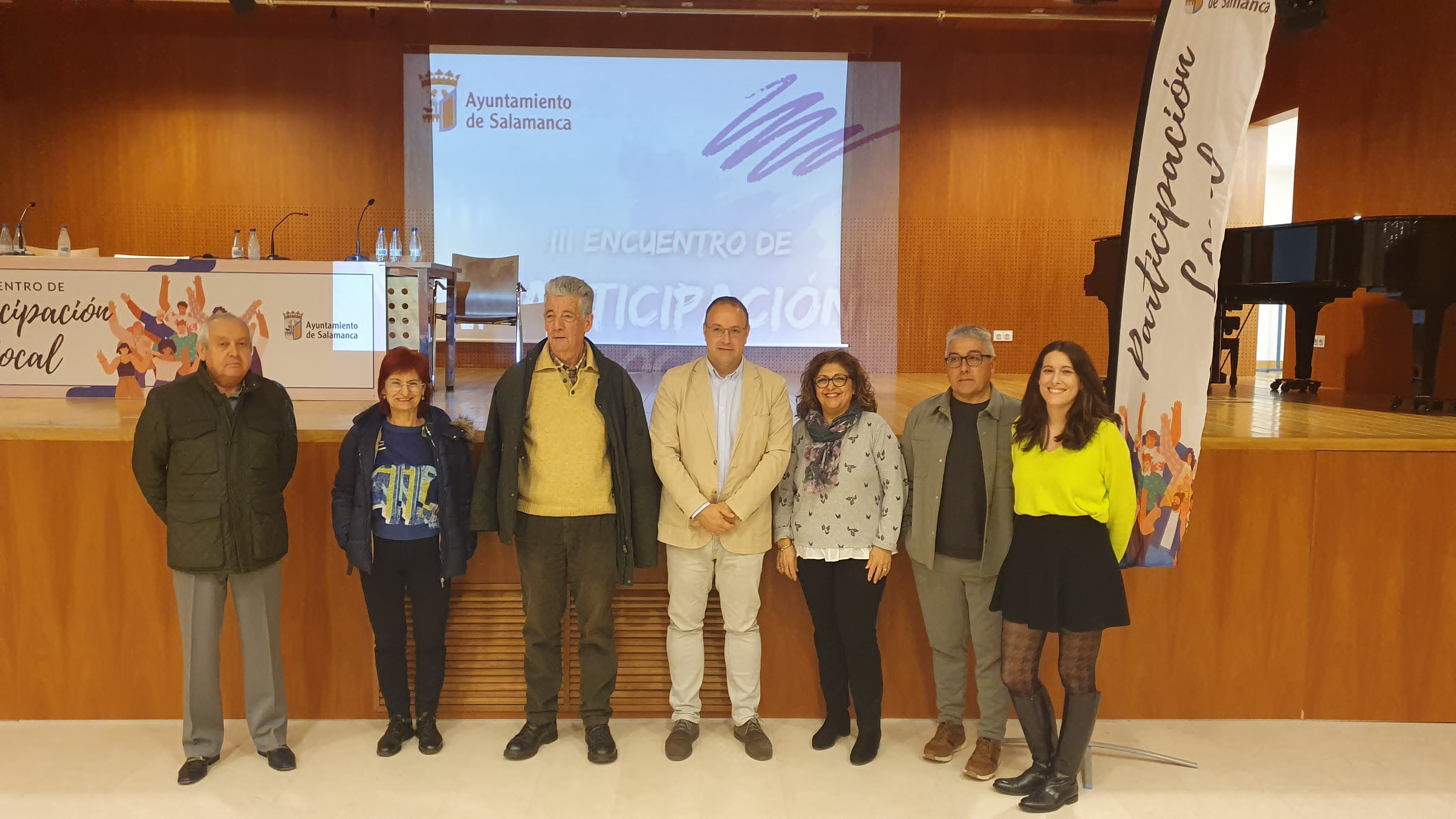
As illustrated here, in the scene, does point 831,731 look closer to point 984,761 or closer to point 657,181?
point 984,761

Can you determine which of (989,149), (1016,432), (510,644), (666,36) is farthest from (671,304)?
(1016,432)

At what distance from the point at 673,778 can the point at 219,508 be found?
151 cm

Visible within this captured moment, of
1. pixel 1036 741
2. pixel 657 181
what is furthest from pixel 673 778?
pixel 657 181

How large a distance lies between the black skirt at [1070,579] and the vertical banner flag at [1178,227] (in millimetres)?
319

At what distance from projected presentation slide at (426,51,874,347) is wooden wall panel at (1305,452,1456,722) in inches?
204

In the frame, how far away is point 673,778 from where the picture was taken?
9.12ft

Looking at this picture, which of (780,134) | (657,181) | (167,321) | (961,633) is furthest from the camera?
(657,181)

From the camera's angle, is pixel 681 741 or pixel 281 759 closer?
pixel 281 759

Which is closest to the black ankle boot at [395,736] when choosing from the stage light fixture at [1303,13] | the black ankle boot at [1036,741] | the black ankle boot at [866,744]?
the black ankle boot at [866,744]

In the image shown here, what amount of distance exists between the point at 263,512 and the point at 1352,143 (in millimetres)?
7935

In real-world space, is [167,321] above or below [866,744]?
above

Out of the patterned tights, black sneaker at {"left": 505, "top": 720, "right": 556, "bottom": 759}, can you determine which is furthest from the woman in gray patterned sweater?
black sneaker at {"left": 505, "top": 720, "right": 556, "bottom": 759}

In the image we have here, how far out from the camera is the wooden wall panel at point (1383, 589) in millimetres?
3246

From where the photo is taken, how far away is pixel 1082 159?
865cm
